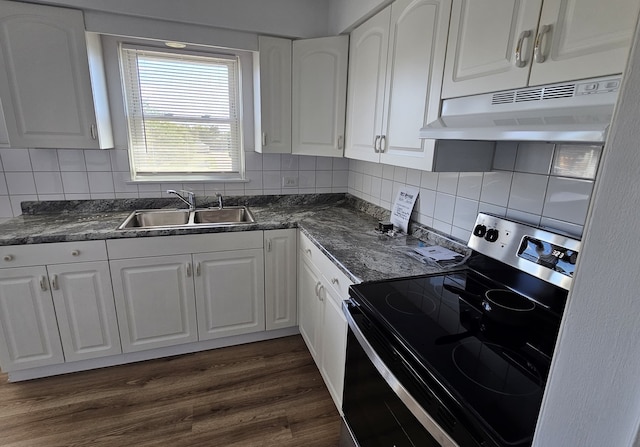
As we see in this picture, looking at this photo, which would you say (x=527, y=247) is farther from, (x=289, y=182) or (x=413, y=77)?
(x=289, y=182)

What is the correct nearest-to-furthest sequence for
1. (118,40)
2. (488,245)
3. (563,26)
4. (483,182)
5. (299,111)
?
(563,26), (488,245), (483,182), (118,40), (299,111)

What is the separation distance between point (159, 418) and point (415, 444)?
1.46 metres

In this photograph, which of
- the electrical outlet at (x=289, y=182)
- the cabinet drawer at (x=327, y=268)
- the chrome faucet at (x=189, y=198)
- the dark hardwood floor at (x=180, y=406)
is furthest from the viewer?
the electrical outlet at (x=289, y=182)

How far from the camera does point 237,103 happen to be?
2.50 m

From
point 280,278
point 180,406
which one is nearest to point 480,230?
point 280,278

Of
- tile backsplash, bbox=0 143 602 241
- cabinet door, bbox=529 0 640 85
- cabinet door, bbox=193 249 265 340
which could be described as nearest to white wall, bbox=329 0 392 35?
tile backsplash, bbox=0 143 602 241

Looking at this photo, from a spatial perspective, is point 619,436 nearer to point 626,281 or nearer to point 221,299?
point 626,281

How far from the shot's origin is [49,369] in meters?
1.98

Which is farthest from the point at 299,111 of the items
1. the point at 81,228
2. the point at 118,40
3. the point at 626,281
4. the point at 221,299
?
the point at 626,281

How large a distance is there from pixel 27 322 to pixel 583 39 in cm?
273

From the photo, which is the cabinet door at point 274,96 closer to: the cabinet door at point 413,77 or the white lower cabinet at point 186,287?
the white lower cabinet at point 186,287

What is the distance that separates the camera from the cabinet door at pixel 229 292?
2.09 metres

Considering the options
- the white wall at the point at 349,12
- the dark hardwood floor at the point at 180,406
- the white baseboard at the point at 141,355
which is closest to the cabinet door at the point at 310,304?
the dark hardwood floor at the point at 180,406

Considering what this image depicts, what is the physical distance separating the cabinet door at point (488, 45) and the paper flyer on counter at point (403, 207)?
2.47ft
